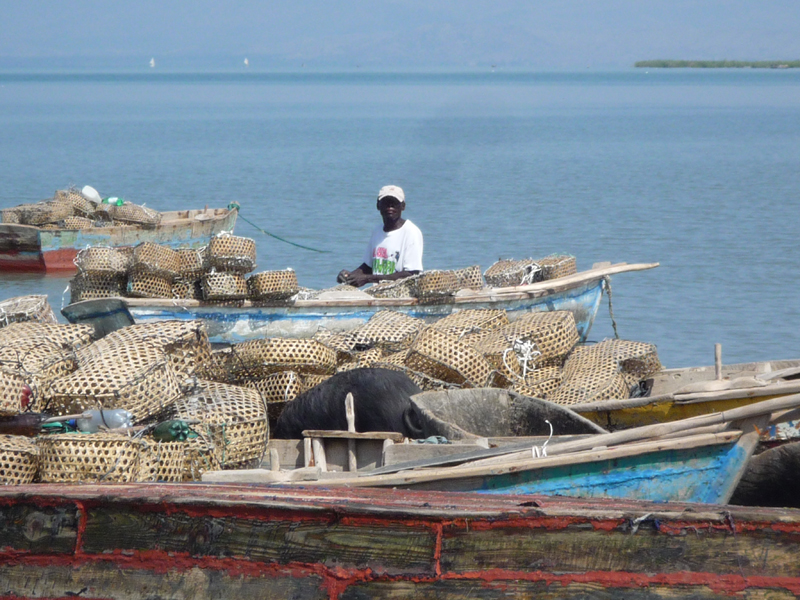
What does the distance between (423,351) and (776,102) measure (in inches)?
3447

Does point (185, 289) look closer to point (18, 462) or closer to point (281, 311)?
point (281, 311)

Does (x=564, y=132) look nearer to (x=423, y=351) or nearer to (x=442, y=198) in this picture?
(x=442, y=198)

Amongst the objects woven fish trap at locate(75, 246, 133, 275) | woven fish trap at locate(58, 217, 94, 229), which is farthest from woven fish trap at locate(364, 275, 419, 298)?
woven fish trap at locate(58, 217, 94, 229)

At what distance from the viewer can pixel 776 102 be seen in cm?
8562

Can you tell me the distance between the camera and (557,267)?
29.6ft

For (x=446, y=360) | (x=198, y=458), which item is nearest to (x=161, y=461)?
(x=198, y=458)

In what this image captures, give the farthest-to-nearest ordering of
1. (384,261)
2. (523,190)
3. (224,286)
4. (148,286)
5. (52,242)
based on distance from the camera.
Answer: (523,190), (52,242), (384,261), (148,286), (224,286)

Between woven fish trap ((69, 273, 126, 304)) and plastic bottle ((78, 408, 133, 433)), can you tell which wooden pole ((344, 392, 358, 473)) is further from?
woven fish trap ((69, 273, 126, 304))

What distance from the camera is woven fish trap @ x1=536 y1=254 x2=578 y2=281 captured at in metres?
8.99

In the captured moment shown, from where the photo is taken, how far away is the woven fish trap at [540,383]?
6.37m

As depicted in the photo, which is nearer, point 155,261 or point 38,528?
point 38,528

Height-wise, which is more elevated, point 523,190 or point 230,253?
point 523,190

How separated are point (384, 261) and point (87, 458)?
4731mm

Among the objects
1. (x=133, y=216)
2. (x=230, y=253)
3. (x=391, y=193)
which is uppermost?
(x=133, y=216)
